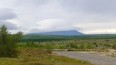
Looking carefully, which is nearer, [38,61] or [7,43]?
[38,61]

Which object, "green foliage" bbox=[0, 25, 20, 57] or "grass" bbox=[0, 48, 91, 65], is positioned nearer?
"grass" bbox=[0, 48, 91, 65]

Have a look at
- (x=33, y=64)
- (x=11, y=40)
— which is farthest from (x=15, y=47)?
(x=33, y=64)

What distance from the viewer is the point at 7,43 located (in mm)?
56406

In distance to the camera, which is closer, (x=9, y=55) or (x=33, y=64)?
(x=33, y=64)

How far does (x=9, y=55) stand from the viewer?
55906mm

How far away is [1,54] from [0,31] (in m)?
3.57

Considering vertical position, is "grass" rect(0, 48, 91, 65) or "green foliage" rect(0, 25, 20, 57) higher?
"green foliage" rect(0, 25, 20, 57)

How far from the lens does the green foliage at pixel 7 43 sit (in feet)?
182

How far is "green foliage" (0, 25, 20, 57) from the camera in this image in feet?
182

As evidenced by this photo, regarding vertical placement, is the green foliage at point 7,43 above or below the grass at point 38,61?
above

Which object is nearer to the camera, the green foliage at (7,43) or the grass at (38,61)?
the grass at (38,61)

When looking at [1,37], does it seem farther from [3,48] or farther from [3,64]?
[3,64]

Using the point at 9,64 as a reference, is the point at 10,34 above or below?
above

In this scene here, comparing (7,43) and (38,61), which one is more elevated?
(7,43)
